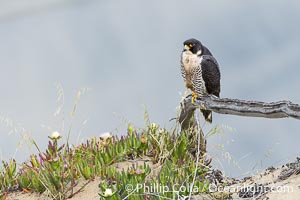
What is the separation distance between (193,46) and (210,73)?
44 cm

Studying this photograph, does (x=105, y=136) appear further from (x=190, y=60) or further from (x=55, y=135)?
(x=190, y=60)

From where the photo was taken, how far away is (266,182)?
6.41 metres

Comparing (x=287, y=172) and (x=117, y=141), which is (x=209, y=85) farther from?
(x=287, y=172)

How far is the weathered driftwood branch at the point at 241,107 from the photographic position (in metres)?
6.69

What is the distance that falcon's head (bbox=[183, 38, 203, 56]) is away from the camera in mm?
8047

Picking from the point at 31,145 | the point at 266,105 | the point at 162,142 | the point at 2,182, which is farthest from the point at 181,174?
the point at 2,182

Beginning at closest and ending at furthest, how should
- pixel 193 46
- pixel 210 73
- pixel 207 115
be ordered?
pixel 193 46 → pixel 210 73 → pixel 207 115

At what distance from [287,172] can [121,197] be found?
5.71 feet

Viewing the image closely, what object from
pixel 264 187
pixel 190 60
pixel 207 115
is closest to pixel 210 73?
pixel 190 60

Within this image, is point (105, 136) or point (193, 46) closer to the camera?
point (105, 136)

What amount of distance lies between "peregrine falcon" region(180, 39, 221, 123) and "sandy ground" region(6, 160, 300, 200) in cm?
135

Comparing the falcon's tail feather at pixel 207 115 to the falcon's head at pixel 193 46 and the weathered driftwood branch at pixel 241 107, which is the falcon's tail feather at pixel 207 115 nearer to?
the weathered driftwood branch at pixel 241 107

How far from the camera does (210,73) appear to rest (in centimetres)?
816

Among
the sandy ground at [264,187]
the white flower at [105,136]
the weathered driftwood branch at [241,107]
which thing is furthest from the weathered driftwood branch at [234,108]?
the white flower at [105,136]
